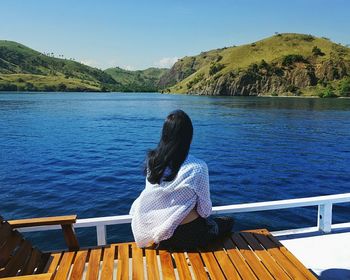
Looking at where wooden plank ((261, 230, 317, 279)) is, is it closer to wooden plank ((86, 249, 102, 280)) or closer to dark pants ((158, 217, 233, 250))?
dark pants ((158, 217, 233, 250))

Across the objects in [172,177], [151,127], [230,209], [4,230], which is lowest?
[151,127]

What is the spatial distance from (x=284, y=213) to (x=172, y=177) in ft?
36.4

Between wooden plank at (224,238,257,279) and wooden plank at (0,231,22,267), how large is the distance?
7.78ft

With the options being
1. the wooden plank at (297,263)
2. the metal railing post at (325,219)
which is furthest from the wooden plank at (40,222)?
the metal railing post at (325,219)

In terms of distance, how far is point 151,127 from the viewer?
144 ft

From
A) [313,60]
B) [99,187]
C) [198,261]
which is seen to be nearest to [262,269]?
[198,261]

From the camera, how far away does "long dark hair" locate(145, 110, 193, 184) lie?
152 inches

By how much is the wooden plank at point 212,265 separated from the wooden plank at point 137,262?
699mm

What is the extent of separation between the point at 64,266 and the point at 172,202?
1.36 m

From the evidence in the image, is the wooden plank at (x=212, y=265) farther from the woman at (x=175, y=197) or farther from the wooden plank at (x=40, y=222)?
the wooden plank at (x=40, y=222)

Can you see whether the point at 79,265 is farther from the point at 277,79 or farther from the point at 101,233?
the point at 277,79

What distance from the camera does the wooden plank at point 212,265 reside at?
3.58 m

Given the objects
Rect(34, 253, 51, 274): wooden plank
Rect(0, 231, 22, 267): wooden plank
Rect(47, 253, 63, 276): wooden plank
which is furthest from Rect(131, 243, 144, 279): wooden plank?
Rect(0, 231, 22, 267): wooden plank

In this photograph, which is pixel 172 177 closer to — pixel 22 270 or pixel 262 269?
pixel 262 269
